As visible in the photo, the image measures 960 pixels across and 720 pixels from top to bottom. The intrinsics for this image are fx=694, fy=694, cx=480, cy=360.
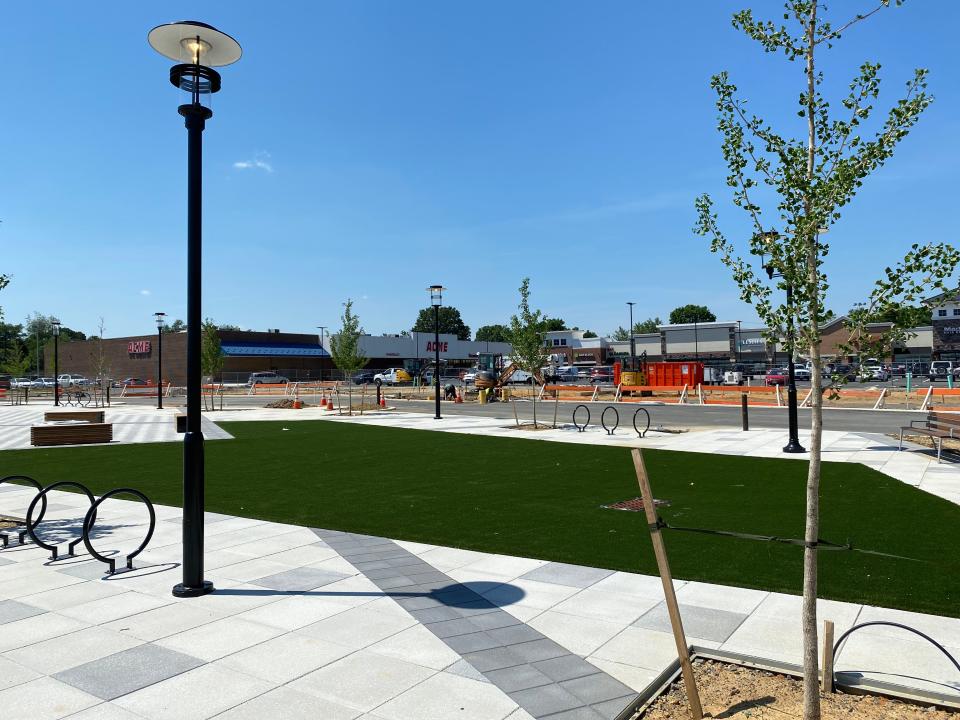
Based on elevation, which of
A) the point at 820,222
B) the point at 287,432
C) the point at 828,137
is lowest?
the point at 287,432

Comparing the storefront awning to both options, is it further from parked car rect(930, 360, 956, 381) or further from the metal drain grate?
the metal drain grate

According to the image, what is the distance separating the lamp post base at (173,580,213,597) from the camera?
6234mm

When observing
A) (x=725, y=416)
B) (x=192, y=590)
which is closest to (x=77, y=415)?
(x=192, y=590)

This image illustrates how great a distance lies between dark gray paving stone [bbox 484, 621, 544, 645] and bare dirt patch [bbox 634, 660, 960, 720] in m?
1.22

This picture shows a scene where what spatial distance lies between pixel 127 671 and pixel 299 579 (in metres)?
2.22

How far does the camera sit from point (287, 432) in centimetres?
2370

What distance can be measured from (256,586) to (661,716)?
4.10 metres

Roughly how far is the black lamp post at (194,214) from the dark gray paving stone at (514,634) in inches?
111

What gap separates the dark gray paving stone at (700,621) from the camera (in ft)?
16.9

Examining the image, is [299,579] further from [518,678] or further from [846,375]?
[846,375]

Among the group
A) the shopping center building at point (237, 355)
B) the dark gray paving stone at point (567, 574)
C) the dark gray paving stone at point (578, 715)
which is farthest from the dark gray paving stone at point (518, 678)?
the shopping center building at point (237, 355)

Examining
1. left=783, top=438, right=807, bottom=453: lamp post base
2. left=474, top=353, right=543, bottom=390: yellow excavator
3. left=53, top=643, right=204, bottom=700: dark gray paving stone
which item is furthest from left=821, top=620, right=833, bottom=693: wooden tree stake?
left=474, top=353, right=543, bottom=390: yellow excavator

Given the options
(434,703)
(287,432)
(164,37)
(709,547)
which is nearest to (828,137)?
(434,703)

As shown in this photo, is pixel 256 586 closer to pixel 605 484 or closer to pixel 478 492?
pixel 478 492
